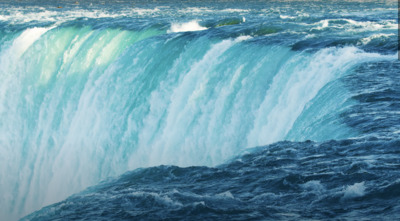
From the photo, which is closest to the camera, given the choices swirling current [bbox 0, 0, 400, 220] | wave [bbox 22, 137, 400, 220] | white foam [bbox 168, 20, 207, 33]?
wave [bbox 22, 137, 400, 220]

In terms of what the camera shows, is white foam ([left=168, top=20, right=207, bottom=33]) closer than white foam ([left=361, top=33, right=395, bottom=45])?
No

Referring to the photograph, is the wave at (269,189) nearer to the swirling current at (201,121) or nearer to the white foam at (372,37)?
the swirling current at (201,121)

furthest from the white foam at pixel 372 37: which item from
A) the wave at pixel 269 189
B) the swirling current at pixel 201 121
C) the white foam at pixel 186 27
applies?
the white foam at pixel 186 27

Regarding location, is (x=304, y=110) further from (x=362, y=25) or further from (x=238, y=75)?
(x=362, y=25)

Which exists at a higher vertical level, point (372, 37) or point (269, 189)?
point (372, 37)

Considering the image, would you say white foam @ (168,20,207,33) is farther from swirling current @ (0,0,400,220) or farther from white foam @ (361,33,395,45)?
white foam @ (361,33,395,45)

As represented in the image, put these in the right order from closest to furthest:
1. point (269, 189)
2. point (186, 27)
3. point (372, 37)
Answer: point (269, 189) < point (372, 37) < point (186, 27)

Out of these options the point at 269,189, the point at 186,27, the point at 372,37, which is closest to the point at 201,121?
the point at 372,37

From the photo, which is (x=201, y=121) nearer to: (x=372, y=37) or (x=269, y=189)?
(x=372, y=37)

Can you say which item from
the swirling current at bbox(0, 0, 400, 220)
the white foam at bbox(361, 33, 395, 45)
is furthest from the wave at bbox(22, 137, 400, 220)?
the white foam at bbox(361, 33, 395, 45)
